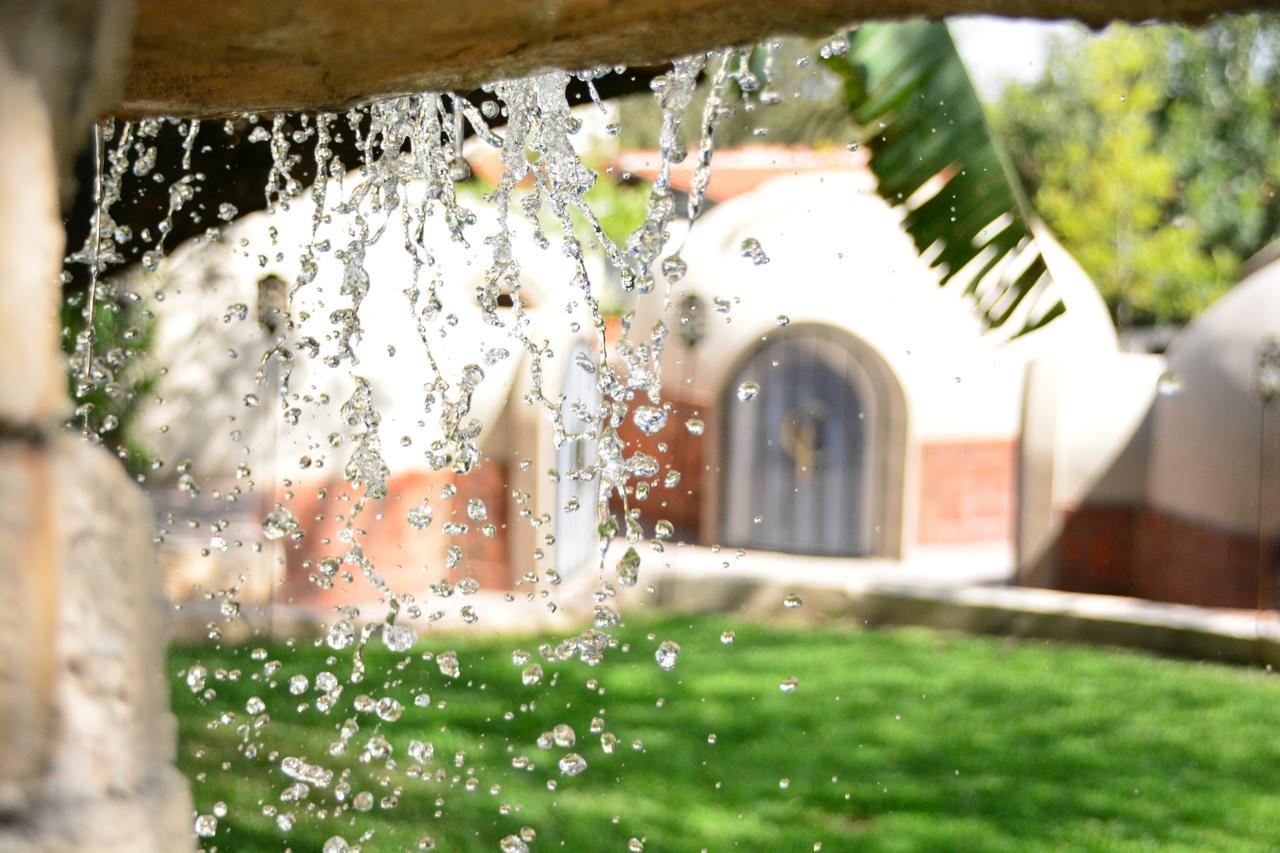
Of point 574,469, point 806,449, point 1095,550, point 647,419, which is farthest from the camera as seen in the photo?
point 806,449

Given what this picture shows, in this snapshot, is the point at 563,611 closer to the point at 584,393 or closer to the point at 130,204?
the point at 584,393

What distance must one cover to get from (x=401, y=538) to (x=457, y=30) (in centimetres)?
762

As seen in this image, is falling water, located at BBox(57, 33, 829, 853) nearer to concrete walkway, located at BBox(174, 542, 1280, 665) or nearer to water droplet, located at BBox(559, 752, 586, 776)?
water droplet, located at BBox(559, 752, 586, 776)

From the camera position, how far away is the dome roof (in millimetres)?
9023

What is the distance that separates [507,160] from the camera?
368cm

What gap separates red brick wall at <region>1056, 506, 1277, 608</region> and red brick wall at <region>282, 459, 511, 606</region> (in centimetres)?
391

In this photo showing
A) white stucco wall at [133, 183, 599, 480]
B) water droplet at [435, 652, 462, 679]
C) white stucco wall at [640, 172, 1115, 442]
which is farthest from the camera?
white stucco wall at [640, 172, 1115, 442]

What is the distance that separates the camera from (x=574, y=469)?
927 centimetres

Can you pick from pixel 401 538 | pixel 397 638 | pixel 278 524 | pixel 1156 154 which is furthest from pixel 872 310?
pixel 1156 154

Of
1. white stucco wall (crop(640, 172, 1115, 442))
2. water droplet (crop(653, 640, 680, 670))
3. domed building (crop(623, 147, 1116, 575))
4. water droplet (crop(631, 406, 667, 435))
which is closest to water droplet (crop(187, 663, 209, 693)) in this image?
water droplet (crop(653, 640, 680, 670))

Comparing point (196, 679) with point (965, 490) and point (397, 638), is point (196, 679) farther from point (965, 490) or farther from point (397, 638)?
point (965, 490)

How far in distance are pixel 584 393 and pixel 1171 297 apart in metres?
13.7

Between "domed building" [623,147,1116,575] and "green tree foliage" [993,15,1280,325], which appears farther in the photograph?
"green tree foliage" [993,15,1280,325]

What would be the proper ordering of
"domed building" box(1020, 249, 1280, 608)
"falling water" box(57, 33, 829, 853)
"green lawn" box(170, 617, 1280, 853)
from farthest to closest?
1. "domed building" box(1020, 249, 1280, 608)
2. "green lawn" box(170, 617, 1280, 853)
3. "falling water" box(57, 33, 829, 853)
